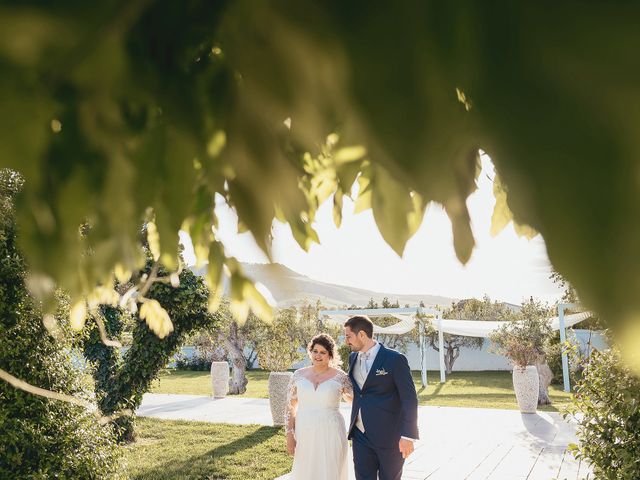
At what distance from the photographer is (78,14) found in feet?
1.93

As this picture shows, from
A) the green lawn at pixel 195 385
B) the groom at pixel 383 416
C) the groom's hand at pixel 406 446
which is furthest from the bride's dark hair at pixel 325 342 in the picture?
the green lawn at pixel 195 385

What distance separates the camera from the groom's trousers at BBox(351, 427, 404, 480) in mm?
4980

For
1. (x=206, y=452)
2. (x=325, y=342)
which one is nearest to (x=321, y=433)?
(x=325, y=342)

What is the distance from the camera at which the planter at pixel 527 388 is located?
13.0 meters

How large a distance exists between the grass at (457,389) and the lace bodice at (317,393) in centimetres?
709

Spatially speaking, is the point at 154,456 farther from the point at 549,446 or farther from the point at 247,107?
the point at 247,107

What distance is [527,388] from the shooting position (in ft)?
42.7

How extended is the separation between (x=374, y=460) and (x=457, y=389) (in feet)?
53.4

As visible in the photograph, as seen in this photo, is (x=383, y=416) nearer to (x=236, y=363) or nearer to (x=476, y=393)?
(x=476, y=393)

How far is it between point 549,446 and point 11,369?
789 cm

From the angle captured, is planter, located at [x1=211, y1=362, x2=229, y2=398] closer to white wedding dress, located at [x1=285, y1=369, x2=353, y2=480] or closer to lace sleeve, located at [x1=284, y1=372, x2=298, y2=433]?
lace sleeve, located at [x1=284, y1=372, x2=298, y2=433]

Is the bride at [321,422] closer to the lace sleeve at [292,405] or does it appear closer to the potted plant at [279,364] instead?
the lace sleeve at [292,405]

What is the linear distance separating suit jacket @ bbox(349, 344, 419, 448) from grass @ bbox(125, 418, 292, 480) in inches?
135

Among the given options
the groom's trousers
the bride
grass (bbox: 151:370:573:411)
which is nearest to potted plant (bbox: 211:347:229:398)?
grass (bbox: 151:370:573:411)
